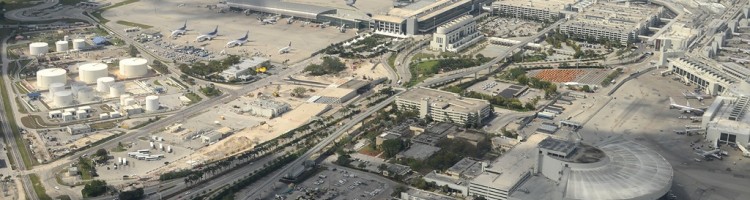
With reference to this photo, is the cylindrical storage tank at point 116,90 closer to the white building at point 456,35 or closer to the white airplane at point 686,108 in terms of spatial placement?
the white building at point 456,35

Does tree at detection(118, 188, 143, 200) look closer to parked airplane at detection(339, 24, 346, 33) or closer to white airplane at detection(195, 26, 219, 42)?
white airplane at detection(195, 26, 219, 42)

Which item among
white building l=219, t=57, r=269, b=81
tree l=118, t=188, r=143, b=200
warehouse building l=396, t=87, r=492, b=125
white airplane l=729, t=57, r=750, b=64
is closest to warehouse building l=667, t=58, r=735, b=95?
white airplane l=729, t=57, r=750, b=64

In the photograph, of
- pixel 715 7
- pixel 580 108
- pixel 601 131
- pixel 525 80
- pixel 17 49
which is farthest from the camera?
pixel 715 7

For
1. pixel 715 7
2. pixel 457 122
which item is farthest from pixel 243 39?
pixel 715 7

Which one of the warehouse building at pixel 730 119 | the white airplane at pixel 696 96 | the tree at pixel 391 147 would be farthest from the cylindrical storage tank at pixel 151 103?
the white airplane at pixel 696 96

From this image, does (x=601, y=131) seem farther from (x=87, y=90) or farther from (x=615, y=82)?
(x=87, y=90)
